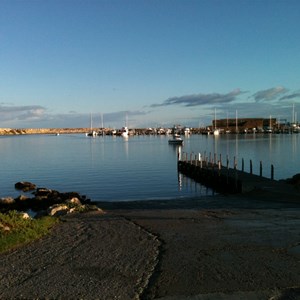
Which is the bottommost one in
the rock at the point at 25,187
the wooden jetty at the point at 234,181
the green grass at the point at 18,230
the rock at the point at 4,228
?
the rock at the point at 25,187

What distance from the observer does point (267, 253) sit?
817cm

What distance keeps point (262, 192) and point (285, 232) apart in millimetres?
12803

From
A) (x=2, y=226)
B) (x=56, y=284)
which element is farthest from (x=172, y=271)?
(x=2, y=226)

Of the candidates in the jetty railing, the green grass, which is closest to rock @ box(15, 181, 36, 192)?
the jetty railing

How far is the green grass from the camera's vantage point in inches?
366

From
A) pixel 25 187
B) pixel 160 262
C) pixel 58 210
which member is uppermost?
pixel 160 262

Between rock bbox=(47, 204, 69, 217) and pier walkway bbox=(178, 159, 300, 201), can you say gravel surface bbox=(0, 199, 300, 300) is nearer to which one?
rock bbox=(47, 204, 69, 217)

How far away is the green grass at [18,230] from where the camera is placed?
929cm

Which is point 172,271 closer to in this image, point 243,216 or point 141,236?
point 141,236

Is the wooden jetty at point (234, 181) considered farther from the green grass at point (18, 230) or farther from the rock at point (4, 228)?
the rock at point (4, 228)

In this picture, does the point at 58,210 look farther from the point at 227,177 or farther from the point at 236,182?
the point at 227,177

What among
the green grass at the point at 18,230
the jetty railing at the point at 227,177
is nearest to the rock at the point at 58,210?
the green grass at the point at 18,230

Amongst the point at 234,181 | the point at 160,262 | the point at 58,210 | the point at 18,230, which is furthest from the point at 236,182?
the point at 160,262

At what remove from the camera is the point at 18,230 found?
1031 cm
